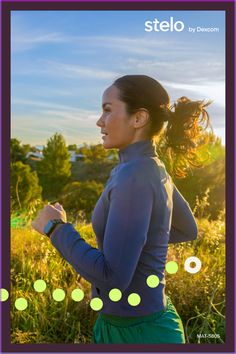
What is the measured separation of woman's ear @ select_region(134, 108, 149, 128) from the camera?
1536 millimetres

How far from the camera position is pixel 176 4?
2062mm

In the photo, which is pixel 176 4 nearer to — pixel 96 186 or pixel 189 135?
pixel 189 135

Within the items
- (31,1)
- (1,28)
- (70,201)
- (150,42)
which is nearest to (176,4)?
(150,42)

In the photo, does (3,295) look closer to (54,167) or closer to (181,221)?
(54,167)

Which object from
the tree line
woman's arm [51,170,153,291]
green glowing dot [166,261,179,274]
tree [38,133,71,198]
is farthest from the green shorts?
tree [38,133,71,198]

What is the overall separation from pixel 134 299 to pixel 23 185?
43.9 inches

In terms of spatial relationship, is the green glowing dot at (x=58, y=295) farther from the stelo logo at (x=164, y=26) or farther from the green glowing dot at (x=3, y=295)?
the stelo logo at (x=164, y=26)

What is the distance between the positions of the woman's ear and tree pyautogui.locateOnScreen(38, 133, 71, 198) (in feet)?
2.34

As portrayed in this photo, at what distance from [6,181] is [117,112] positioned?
2.45ft

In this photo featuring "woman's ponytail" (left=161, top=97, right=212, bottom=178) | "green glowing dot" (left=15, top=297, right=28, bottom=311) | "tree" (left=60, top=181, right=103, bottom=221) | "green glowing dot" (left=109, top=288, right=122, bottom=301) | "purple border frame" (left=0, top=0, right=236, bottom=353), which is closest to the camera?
"green glowing dot" (left=109, top=288, right=122, bottom=301)

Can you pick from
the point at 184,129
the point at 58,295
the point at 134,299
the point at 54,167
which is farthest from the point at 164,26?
the point at 58,295

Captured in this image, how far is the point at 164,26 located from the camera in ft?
6.85

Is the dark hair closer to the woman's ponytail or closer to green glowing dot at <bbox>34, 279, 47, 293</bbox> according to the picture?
the woman's ponytail

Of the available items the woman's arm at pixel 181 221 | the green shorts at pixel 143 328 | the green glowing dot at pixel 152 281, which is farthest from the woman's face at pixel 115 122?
the green shorts at pixel 143 328
